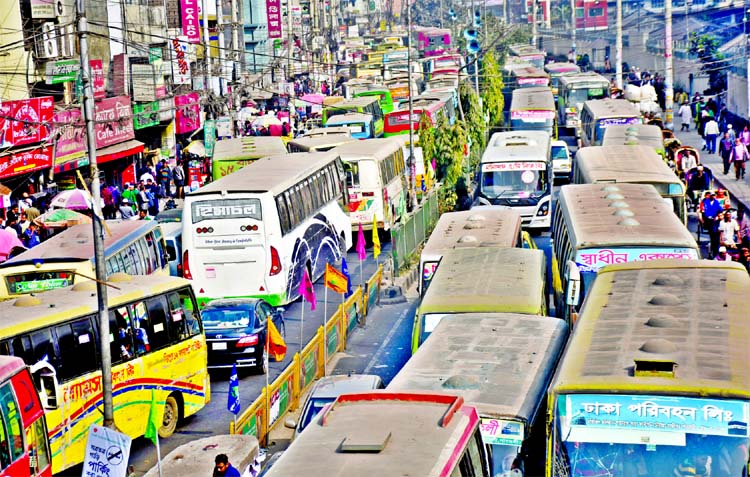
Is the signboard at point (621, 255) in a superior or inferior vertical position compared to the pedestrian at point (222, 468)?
superior

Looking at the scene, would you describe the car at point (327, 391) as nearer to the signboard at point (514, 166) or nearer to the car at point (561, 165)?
the signboard at point (514, 166)

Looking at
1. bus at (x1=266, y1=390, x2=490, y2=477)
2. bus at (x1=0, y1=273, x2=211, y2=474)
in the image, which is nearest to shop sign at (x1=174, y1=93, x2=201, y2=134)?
bus at (x1=0, y1=273, x2=211, y2=474)

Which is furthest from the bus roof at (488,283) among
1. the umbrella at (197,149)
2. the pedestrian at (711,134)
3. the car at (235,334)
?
the pedestrian at (711,134)

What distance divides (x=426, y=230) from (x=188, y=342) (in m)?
15.6

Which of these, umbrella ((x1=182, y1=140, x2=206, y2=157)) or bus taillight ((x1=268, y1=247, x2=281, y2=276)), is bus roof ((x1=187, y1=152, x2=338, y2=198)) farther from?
umbrella ((x1=182, y1=140, x2=206, y2=157))

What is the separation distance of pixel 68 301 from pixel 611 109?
3156cm

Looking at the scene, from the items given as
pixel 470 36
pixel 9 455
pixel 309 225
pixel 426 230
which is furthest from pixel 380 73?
pixel 9 455

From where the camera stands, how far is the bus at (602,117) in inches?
1686

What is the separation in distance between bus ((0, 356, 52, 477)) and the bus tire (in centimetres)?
452

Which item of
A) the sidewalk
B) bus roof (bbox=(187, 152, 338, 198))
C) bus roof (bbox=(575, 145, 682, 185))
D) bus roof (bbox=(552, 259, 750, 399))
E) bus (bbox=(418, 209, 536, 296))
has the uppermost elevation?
bus roof (bbox=(187, 152, 338, 198))

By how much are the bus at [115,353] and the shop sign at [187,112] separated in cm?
3285

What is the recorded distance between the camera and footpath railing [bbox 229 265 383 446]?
1667 cm

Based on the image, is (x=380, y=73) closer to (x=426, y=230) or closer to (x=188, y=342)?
(x=426, y=230)

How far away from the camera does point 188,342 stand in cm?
1834
